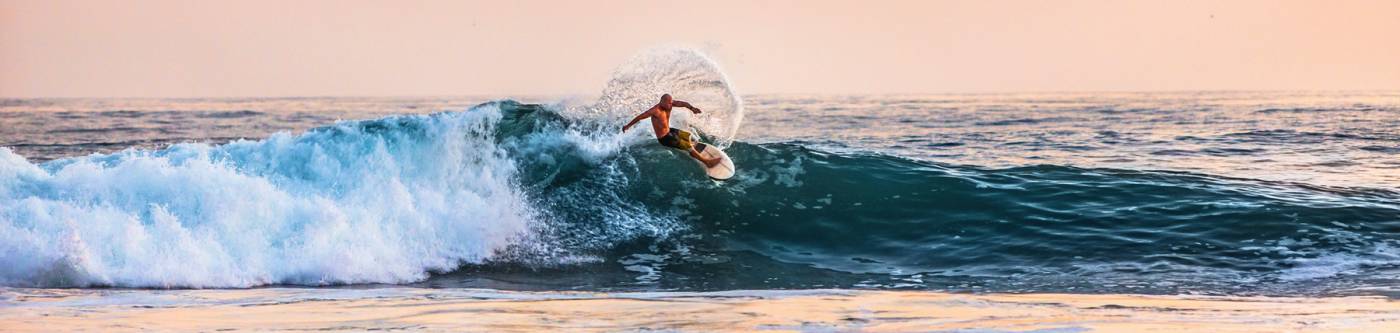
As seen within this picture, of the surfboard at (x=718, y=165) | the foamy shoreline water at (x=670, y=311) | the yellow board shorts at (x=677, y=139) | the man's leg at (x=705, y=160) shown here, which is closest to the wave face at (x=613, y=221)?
the surfboard at (x=718, y=165)

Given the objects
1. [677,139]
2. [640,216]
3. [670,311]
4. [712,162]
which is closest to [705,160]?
[712,162]

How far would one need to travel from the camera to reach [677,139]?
1591cm

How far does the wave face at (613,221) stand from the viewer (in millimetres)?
12422

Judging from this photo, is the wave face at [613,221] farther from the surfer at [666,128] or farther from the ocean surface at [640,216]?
the surfer at [666,128]

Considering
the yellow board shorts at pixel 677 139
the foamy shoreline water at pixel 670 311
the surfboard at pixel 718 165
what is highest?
the yellow board shorts at pixel 677 139

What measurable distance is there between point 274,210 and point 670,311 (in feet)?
19.1

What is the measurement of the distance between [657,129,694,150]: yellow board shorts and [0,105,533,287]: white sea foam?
6.59 feet

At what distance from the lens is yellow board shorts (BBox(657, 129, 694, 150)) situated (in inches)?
625

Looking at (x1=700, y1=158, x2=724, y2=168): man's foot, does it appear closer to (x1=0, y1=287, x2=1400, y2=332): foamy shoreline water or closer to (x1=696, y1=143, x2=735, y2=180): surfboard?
(x1=696, y1=143, x2=735, y2=180): surfboard

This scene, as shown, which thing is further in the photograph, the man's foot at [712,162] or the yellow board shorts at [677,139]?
the man's foot at [712,162]

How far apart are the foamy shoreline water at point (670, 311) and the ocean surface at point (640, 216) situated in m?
0.80

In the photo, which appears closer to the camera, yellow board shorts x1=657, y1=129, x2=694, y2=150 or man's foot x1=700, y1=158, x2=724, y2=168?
yellow board shorts x1=657, y1=129, x2=694, y2=150

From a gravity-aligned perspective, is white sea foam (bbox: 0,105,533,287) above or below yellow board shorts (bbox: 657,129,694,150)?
below

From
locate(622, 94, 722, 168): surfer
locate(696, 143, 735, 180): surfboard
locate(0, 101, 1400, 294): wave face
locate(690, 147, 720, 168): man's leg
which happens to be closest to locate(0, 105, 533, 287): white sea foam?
locate(0, 101, 1400, 294): wave face
